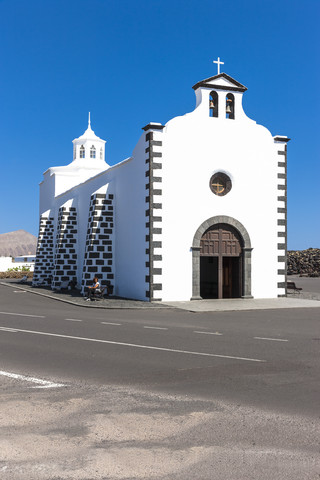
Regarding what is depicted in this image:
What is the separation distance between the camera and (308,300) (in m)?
21.6

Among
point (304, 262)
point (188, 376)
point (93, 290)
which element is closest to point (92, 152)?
point (93, 290)

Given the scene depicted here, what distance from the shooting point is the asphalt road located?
4.34 m

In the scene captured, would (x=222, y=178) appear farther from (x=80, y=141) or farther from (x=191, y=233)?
(x=80, y=141)

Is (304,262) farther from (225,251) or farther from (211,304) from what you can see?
(211,304)

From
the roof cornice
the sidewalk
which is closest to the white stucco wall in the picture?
the roof cornice

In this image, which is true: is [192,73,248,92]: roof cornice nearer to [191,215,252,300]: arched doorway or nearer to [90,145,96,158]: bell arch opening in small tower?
[191,215,252,300]: arched doorway

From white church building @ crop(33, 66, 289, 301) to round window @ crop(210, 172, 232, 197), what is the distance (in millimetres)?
44

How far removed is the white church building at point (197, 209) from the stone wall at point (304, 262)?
2421 centimetres

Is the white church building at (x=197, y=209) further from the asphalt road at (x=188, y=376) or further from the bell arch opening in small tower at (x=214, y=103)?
the asphalt road at (x=188, y=376)

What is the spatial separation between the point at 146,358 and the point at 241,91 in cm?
1665

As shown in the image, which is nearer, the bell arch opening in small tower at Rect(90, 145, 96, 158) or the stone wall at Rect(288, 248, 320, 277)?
the bell arch opening in small tower at Rect(90, 145, 96, 158)

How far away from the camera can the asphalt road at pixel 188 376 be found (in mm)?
4344

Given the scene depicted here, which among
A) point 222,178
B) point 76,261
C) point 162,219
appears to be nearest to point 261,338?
point 162,219

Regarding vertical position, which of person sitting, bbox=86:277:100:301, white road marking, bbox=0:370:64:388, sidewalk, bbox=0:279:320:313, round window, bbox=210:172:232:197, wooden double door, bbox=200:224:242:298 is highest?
round window, bbox=210:172:232:197
